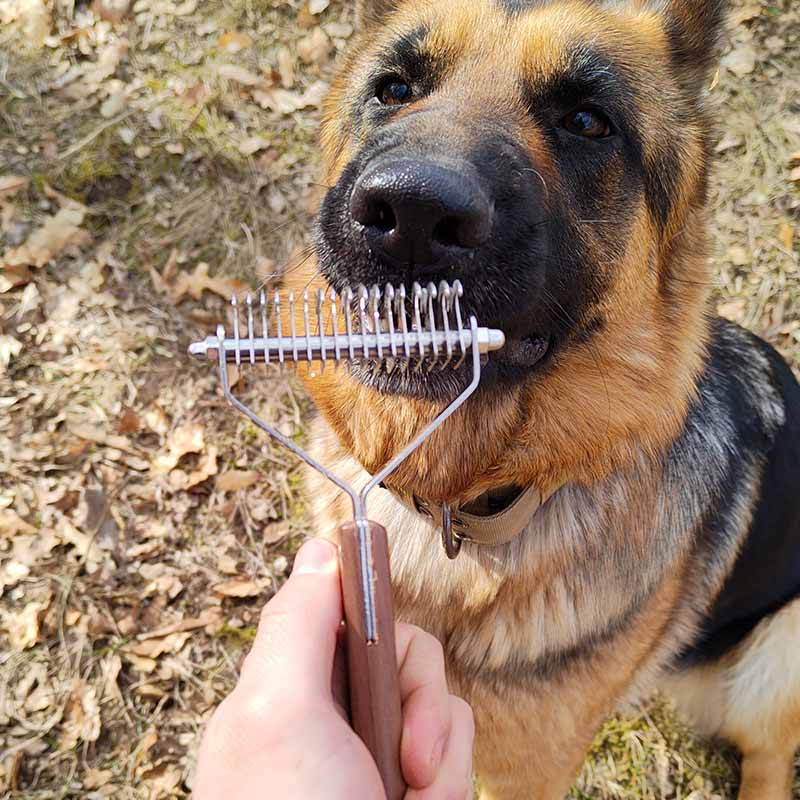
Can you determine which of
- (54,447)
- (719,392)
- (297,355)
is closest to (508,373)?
(297,355)

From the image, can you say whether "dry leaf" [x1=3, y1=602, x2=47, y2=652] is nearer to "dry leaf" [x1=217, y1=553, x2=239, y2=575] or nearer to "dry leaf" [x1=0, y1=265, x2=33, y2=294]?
"dry leaf" [x1=217, y1=553, x2=239, y2=575]

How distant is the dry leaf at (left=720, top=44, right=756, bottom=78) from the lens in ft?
15.2

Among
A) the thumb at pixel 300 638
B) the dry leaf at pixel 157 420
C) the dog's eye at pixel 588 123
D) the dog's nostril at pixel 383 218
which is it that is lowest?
the dry leaf at pixel 157 420

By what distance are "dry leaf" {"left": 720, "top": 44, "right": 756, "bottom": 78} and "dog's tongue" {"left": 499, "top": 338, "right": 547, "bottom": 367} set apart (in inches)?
148

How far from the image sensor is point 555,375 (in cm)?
201

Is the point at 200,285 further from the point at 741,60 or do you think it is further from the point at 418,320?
the point at 741,60

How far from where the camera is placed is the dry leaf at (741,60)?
15.2 ft

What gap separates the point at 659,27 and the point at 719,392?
1.21 meters

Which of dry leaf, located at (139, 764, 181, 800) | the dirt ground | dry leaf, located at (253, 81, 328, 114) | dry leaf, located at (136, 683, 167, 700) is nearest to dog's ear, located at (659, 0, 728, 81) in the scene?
the dirt ground

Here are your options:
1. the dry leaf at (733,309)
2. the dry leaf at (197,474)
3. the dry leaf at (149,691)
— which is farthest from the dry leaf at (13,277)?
the dry leaf at (733,309)

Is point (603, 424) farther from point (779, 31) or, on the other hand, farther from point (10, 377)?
point (779, 31)

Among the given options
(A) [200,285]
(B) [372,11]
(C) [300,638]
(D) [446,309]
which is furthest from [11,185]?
(C) [300,638]

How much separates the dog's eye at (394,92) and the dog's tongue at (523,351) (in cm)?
83

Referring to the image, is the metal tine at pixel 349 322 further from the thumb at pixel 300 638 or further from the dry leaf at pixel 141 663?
the dry leaf at pixel 141 663
